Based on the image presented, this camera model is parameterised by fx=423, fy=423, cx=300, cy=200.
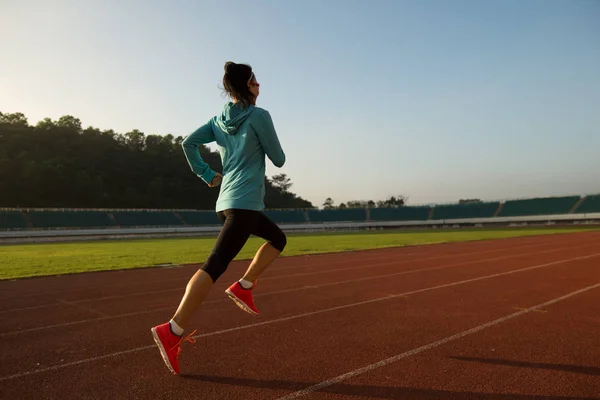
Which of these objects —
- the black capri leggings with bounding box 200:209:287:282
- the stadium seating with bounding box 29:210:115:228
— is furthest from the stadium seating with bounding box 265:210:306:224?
the black capri leggings with bounding box 200:209:287:282

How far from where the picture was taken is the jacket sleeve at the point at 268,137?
3.14 metres

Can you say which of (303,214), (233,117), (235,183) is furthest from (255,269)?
(303,214)

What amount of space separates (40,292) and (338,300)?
232 inches

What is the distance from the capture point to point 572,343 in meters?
4.03

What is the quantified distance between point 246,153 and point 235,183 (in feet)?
0.80

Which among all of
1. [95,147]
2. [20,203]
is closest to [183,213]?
[20,203]

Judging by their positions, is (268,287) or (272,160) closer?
(272,160)

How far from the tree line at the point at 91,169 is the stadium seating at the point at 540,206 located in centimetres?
4904

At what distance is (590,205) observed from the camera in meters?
56.0

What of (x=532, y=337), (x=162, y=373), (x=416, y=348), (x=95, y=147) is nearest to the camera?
(x=162, y=373)

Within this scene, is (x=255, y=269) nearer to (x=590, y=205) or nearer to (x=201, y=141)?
(x=201, y=141)

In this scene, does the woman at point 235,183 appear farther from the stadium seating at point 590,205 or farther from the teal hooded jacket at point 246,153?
the stadium seating at point 590,205

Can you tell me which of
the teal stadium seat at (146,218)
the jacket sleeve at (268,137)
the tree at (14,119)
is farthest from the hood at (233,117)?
the tree at (14,119)

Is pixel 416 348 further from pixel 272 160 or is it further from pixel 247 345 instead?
pixel 272 160
